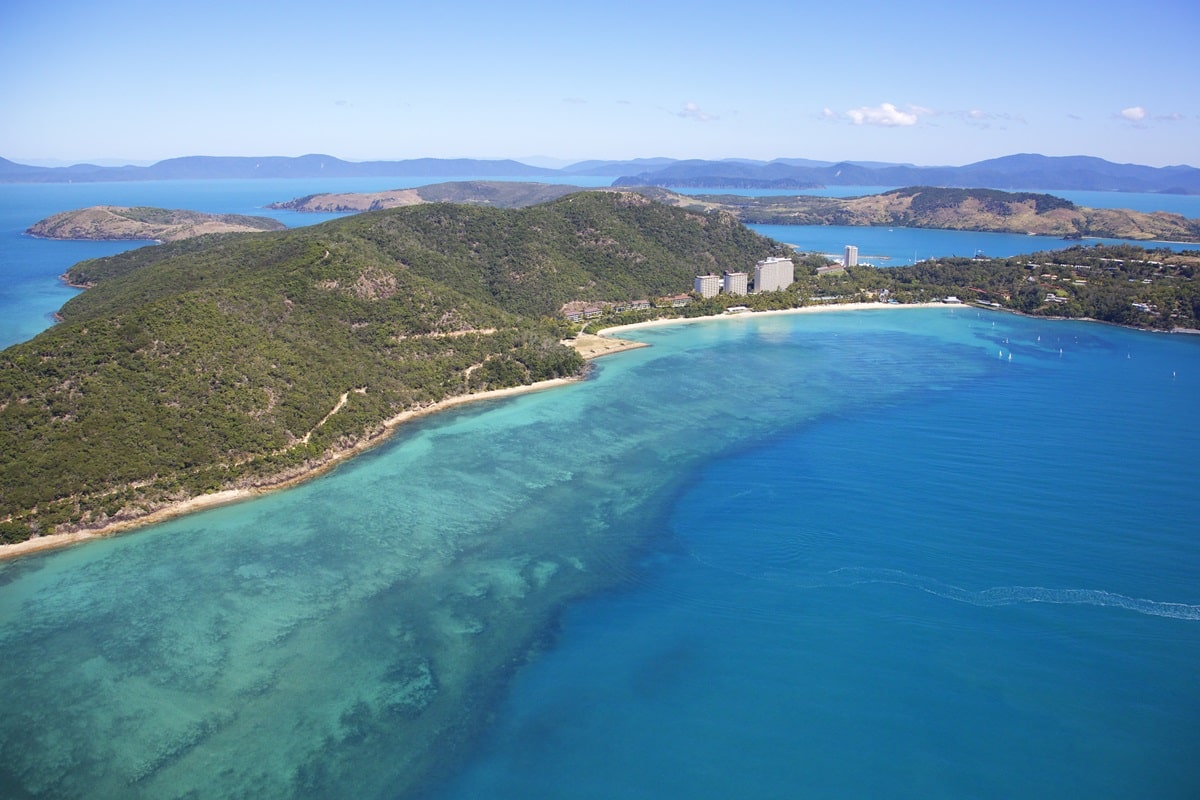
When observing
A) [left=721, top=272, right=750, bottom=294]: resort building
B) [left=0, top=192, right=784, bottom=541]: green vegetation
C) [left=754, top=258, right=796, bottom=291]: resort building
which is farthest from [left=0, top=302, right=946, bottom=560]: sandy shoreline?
[left=754, top=258, right=796, bottom=291]: resort building

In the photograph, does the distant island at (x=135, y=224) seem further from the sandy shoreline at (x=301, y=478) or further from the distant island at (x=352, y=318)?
the sandy shoreline at (x=301, y=478)

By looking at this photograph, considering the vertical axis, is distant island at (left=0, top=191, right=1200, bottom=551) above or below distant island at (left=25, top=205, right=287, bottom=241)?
below

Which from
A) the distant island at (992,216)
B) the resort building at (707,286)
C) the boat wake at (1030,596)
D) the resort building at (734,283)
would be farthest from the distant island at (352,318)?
the distant island at (992,216)

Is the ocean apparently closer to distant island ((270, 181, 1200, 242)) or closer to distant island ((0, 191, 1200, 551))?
distant island ((0, 191, 1200, 551))

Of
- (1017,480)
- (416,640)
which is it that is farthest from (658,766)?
(1017,480)

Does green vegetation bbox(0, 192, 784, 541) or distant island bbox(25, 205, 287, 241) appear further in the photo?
distant island bbox(25, 205, 287, 241)

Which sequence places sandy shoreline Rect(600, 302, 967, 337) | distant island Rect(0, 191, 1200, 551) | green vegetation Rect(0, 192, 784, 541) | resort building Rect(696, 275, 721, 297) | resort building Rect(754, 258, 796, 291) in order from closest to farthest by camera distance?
green vegetation Rect(0, 192, 784, 541)
distant island Rect(0, 191, 1200, 551)
sandy shoreline Rect(600, 302, 967, 337)
resort building Rect(696, 275, 721, 297)
resort building Rect(754, 258, 796, 291)
